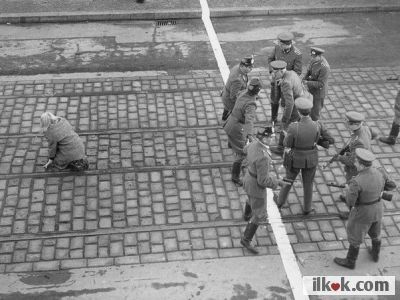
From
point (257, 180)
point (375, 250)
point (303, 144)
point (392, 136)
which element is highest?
point (303, 144)

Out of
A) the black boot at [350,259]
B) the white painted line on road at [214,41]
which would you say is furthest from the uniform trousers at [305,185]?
the white painted line on road at [214,41]

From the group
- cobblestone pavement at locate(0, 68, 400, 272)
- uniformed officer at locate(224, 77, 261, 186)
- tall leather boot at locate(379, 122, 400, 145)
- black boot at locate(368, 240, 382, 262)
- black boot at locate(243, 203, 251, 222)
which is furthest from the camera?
tall leather boot at locate(379, 122, 400, 145)

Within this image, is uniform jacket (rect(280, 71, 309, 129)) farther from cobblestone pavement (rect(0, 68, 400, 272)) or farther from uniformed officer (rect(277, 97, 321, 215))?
uniformed officer (rect(277, 97, 321, 215))

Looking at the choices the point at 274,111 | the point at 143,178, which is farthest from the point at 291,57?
the point at 143,178

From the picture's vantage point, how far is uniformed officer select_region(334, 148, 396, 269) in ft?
22.7

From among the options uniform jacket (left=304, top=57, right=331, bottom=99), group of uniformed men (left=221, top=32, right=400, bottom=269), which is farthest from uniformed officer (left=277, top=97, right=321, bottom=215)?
uniform jacket (left=304, top=57, right=331, bottom=99)

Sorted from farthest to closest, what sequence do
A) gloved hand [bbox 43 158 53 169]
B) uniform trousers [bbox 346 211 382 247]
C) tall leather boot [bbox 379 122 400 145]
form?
1. tall leather boot [bbox 379 122 400 145]
2. gloved hand [bbox 43 158 53 169]
3. uniform trousers [bbox 346 211 382 247]

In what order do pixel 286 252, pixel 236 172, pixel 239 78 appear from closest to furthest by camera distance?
pixel 286 252, pixel 236 172, pixel 239 78

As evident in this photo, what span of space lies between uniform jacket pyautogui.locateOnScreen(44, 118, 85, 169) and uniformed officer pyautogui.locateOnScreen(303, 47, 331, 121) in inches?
173

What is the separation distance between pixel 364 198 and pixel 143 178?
3.86 meters

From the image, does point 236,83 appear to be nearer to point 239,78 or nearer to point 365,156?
point 239,78

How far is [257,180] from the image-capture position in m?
7.39

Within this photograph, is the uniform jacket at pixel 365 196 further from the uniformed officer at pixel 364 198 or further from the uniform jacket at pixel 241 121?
the uniform jacket at pixel 241 121

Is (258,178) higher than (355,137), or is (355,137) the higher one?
(355,137)
